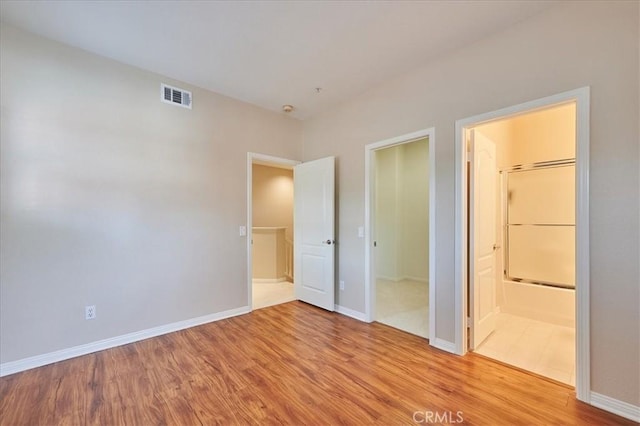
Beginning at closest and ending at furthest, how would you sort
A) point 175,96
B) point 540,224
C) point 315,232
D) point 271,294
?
point 175,96, point 540,224, point 315,232, point 271,294

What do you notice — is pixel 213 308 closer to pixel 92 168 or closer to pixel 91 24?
pixel 92 168

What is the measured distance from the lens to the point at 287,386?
2066 mm

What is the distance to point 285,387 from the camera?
6.74 feet

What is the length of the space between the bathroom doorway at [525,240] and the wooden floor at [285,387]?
1.82 ft

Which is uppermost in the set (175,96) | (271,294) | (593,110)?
(175,96)

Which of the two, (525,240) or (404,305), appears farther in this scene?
(404,305)

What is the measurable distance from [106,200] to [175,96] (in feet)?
4.54

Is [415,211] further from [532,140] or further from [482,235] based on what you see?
[482,235]

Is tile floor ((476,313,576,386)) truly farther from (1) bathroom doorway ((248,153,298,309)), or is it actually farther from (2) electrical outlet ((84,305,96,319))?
(2) electrical outlet ((84,305,96,319))

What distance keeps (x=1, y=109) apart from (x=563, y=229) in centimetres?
582

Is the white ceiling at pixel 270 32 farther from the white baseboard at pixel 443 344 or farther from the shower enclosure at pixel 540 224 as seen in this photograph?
the white baseboard at pixel 443 344

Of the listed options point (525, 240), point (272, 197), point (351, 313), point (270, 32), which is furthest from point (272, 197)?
point (525, 240)

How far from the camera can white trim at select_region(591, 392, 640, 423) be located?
1.71 meters

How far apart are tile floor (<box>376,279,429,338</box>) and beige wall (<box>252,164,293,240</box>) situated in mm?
2531
